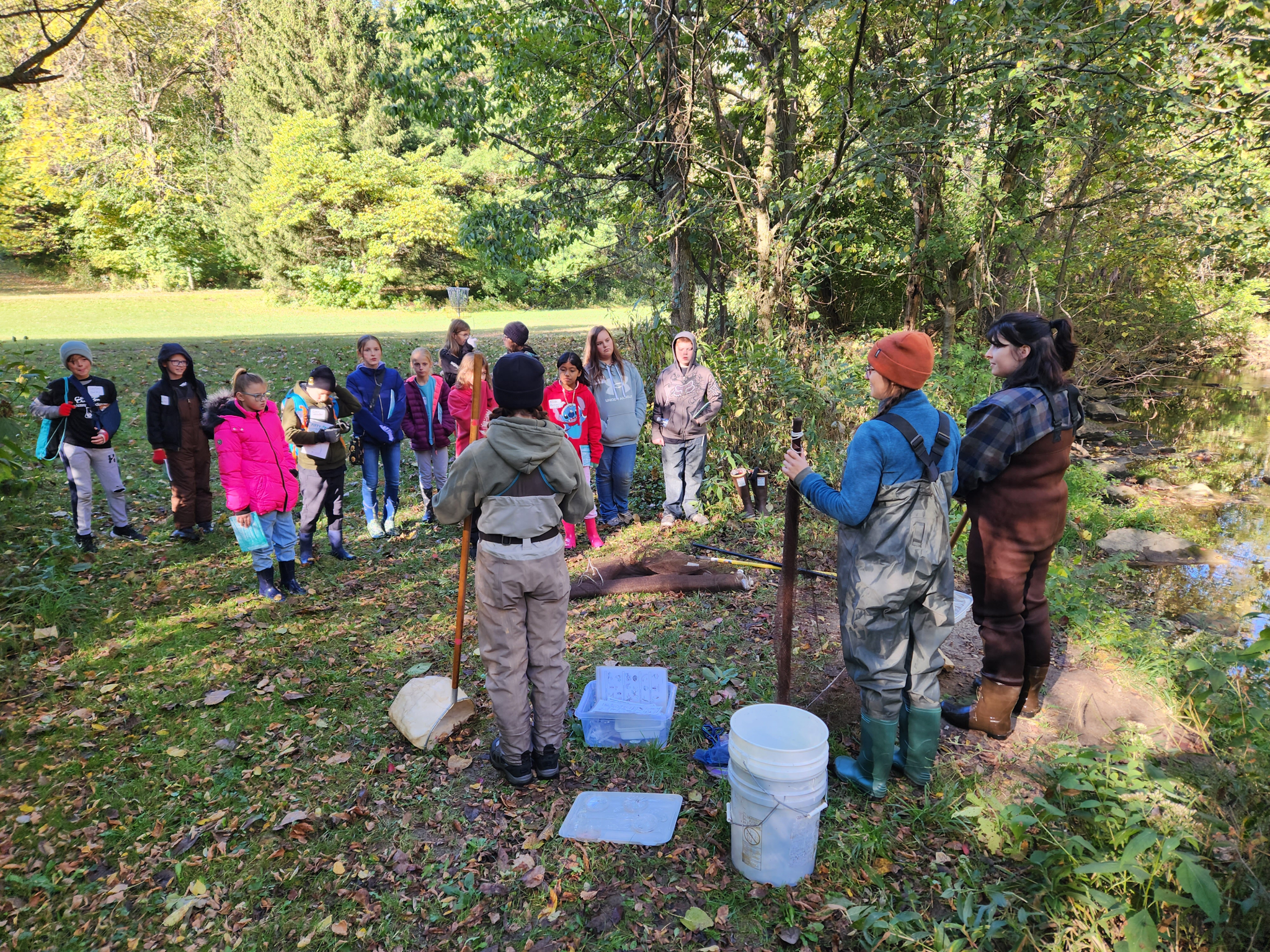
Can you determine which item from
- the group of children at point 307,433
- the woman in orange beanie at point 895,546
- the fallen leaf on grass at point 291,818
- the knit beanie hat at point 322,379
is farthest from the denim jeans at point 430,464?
the woman in orange beanie at point 895,546

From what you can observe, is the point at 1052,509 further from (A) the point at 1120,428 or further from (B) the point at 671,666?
(A) the point at 1120,428

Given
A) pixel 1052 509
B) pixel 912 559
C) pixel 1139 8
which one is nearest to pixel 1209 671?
pixel 1052 509

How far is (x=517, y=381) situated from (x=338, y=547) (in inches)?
169

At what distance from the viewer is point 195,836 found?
3.62 metres

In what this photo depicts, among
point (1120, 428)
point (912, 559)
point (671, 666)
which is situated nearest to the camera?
point (912, 559)

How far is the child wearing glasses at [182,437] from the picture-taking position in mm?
7230

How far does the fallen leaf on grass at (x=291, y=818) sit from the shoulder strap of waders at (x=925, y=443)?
3676 mm

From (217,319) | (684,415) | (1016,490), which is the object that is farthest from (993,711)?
(217,319)

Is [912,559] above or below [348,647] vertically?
above

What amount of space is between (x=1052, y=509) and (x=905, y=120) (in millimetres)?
8727

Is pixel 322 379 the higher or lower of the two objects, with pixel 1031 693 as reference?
higher

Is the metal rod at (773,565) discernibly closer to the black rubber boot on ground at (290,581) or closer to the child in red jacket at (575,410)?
the child in red jacket at (575,410)

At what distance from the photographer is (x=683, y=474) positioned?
7957mm

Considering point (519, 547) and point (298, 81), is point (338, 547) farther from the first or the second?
point (298, 81)
